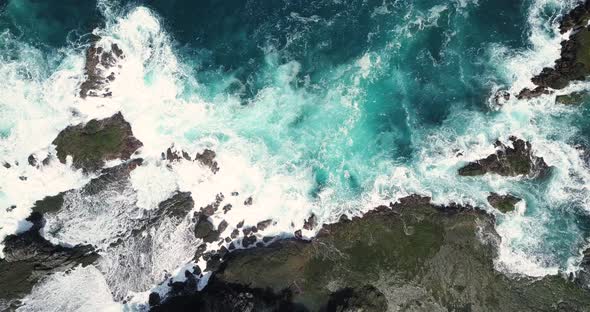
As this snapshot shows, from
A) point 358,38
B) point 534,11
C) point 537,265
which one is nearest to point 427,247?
point 537,265

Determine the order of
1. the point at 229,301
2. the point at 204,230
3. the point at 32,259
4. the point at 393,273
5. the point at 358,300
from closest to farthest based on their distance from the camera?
the point at 229,301
the point at 358,300
the point at 393,273
the point at 32,259
the point at 204,230

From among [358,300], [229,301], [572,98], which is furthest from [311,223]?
[572,98]

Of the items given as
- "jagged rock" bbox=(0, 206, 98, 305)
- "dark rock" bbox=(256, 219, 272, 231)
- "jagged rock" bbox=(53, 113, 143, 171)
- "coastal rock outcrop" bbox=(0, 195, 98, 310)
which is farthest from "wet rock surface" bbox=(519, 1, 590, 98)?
"jagged rock" bbox=(0, 206, 98, 305)

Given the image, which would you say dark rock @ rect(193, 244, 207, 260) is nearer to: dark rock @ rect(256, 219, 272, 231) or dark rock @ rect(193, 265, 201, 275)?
dark rock @ rect(193, 265, 201, 275)

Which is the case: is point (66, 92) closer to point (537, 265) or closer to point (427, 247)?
point (427, 247)

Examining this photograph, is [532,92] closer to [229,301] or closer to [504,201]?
[504,201]

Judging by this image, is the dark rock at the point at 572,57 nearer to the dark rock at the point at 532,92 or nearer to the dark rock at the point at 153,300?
the dark rock at the point at 532,92

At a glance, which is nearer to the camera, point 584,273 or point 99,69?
point 584,273
